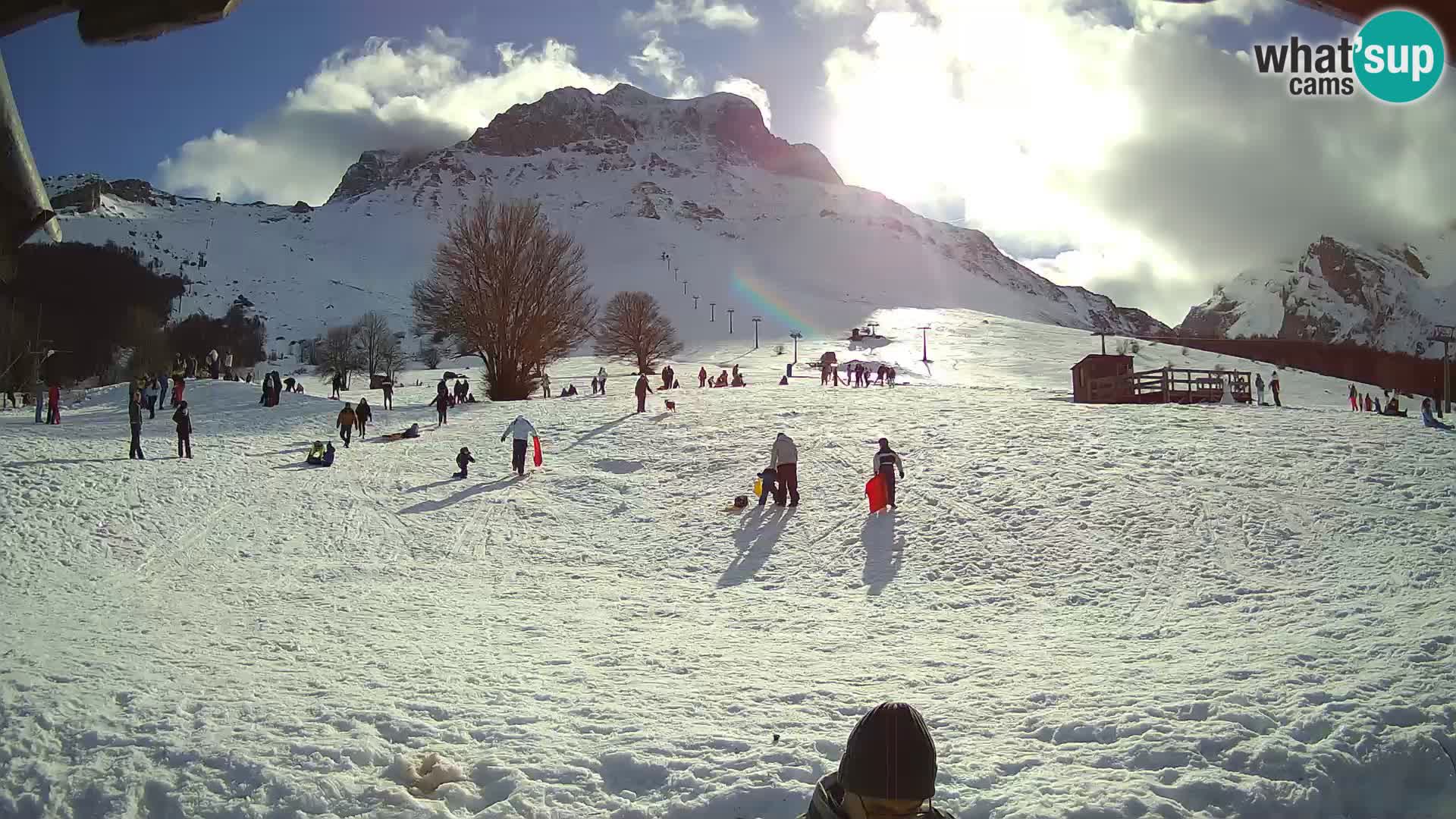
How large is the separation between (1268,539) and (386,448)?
22029 mm

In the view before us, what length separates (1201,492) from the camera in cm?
1597

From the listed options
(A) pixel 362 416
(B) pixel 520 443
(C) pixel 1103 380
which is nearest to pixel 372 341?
(A) pixel 362 416

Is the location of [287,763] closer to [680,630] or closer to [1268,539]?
[680,630]

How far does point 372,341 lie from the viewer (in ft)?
335

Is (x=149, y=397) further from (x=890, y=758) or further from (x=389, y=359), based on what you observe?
(x=389, y=359)

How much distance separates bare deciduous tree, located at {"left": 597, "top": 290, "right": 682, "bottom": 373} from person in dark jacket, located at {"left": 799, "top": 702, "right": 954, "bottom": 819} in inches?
2616

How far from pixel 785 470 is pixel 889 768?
15060 millimetres

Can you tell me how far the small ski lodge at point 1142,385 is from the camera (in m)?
31.5

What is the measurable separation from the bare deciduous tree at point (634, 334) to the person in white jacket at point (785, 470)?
169 feet

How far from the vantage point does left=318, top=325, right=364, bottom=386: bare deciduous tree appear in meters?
95.9

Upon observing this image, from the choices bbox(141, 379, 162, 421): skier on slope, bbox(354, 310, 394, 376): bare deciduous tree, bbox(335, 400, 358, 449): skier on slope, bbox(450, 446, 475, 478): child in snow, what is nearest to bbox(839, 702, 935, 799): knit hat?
bbox(450, 446, 475, 478): child in snow

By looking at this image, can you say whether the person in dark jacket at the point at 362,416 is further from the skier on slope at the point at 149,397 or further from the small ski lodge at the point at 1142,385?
the small ski lodge at the point at 1142,385

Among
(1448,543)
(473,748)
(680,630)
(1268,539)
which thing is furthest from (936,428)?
(473,748)

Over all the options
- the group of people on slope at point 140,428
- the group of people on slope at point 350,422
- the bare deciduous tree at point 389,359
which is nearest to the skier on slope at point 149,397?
the group of people on slope at point 350,422
